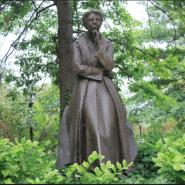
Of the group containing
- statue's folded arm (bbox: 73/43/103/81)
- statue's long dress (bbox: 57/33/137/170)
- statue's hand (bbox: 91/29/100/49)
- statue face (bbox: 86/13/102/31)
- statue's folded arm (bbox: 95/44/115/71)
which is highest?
statue face (bbox: 86/13/102/31)

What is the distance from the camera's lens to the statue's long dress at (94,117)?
10.1 ft

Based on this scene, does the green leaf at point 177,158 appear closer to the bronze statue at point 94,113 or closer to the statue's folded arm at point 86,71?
the bronze statue at point 94,113

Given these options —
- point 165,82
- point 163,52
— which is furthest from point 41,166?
point 165,82

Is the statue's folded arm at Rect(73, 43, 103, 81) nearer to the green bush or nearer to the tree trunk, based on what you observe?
the green bush

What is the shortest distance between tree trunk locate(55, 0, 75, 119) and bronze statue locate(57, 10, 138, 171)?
3.06m

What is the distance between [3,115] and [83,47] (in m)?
4.91

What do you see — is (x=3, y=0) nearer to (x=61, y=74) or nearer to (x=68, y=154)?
(x=61, y=74)

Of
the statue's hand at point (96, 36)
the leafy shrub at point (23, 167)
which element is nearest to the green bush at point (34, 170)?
the leafy shrub at point (23, 167)

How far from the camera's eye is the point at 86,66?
3387 millimetres

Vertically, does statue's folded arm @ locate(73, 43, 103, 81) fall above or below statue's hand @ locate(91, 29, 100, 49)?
below

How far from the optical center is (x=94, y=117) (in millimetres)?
3111

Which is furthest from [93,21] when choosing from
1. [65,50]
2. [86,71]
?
[65,50]

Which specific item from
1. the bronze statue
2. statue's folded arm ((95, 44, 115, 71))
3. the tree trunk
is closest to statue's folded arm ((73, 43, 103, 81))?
the bronze statue

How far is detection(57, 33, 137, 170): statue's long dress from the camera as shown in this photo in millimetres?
3080
